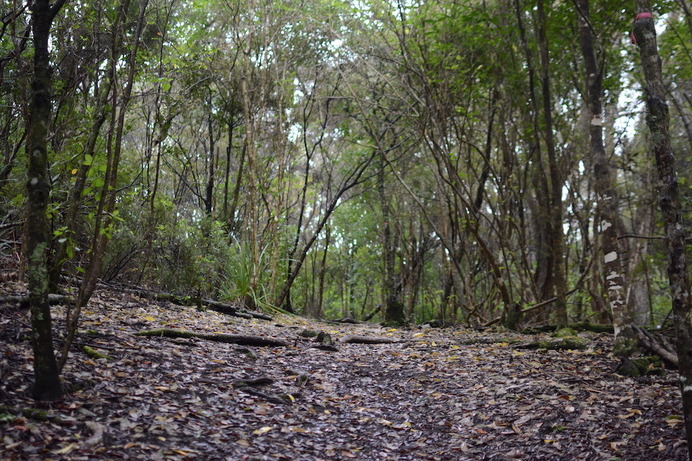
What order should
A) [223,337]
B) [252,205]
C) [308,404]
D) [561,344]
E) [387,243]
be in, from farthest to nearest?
[387,243], [252,205], [561,344], [223,337], [308,404]

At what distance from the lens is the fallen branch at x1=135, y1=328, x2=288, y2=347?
4875mm

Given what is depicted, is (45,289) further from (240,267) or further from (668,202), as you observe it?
(240,267)

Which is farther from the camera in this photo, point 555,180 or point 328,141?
point 328,141

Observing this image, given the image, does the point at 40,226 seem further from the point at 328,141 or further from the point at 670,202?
the point at 328,141

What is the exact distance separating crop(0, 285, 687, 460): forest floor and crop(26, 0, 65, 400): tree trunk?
170 millimetres

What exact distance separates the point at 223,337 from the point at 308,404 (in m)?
1.59

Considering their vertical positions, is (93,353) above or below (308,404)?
above

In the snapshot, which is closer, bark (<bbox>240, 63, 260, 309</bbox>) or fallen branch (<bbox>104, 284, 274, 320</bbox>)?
fallen branch (<bbox>104, 284, 274, 320</bbox>)

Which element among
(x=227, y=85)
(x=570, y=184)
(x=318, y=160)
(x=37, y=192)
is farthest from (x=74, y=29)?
(x=318, y=160)

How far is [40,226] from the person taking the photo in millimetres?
2822

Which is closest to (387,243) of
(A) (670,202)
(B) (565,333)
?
(B) (565,333)

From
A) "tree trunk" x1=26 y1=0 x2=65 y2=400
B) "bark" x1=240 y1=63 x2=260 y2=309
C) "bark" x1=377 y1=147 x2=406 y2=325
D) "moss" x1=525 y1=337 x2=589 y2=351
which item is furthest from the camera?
"bark" x1=377 y1=147 x2=406 y2=325

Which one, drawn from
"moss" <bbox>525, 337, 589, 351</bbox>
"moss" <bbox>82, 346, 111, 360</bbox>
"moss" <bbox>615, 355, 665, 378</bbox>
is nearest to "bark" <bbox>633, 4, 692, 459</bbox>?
"moss" <bbox>615, 355, 665, 378</bbox>

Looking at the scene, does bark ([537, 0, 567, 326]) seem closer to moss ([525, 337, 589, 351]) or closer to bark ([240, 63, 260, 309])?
moss ([525, 337, 589, 351])
